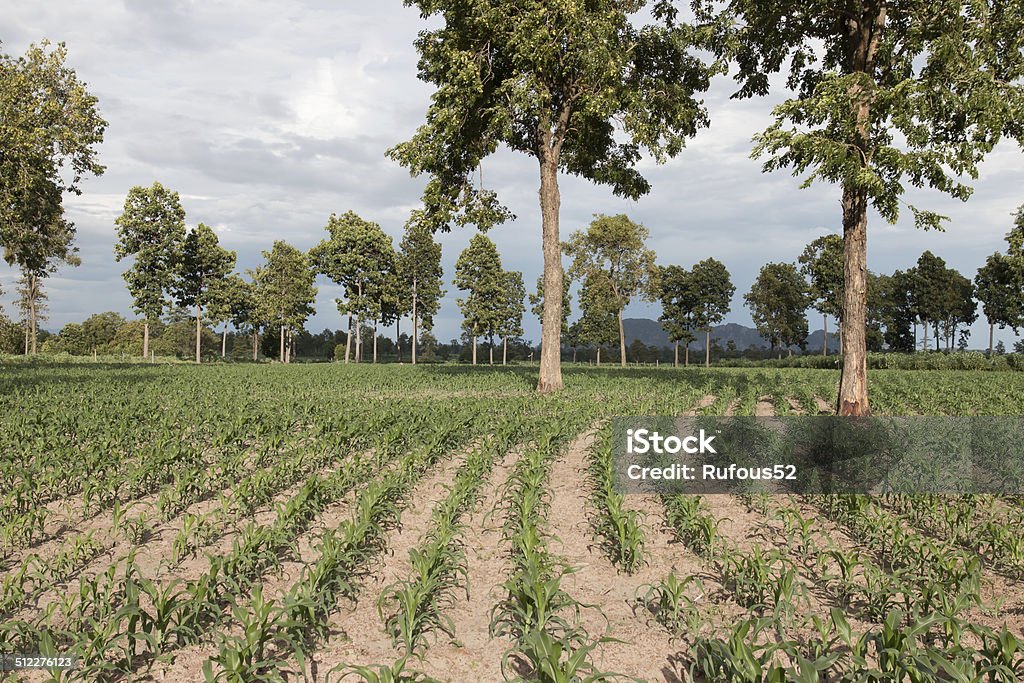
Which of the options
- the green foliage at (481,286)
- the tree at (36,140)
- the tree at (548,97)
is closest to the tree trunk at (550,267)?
the tree at (548,97)

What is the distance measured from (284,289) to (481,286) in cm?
2101

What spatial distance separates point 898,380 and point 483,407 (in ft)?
66.8

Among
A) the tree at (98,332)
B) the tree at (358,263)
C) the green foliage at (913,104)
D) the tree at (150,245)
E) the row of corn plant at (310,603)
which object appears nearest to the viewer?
the row of corn plant at (310,603)

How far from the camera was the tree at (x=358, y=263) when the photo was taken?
5866 centimetres

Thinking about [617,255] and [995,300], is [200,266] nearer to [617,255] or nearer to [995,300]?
[617,255]

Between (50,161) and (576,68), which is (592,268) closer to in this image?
(576,68)

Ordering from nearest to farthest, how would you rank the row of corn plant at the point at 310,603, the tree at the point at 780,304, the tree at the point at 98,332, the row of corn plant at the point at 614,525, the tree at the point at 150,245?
the row of corn plant at the point at 310,603
the row of corn plant at the point at 614,525
the tree at the point at 150,245
the tree at the point at 780,304
the tree at the point at 98,332

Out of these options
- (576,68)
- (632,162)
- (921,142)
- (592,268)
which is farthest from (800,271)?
(921,142)

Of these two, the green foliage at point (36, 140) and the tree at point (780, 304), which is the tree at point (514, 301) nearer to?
the tree at point (780, 304)

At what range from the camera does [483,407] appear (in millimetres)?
16188

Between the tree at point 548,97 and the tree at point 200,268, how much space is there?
39.5 meters

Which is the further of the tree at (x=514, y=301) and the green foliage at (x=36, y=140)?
the tree at (x=514, y=301)

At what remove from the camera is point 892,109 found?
12.5 meters

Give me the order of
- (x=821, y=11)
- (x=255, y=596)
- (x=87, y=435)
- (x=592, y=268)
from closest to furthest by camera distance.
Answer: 1. (x=255, y=596)
2. (x=87, y=435)
3. (x=821, y=11)
4. (x=592, y=268)
